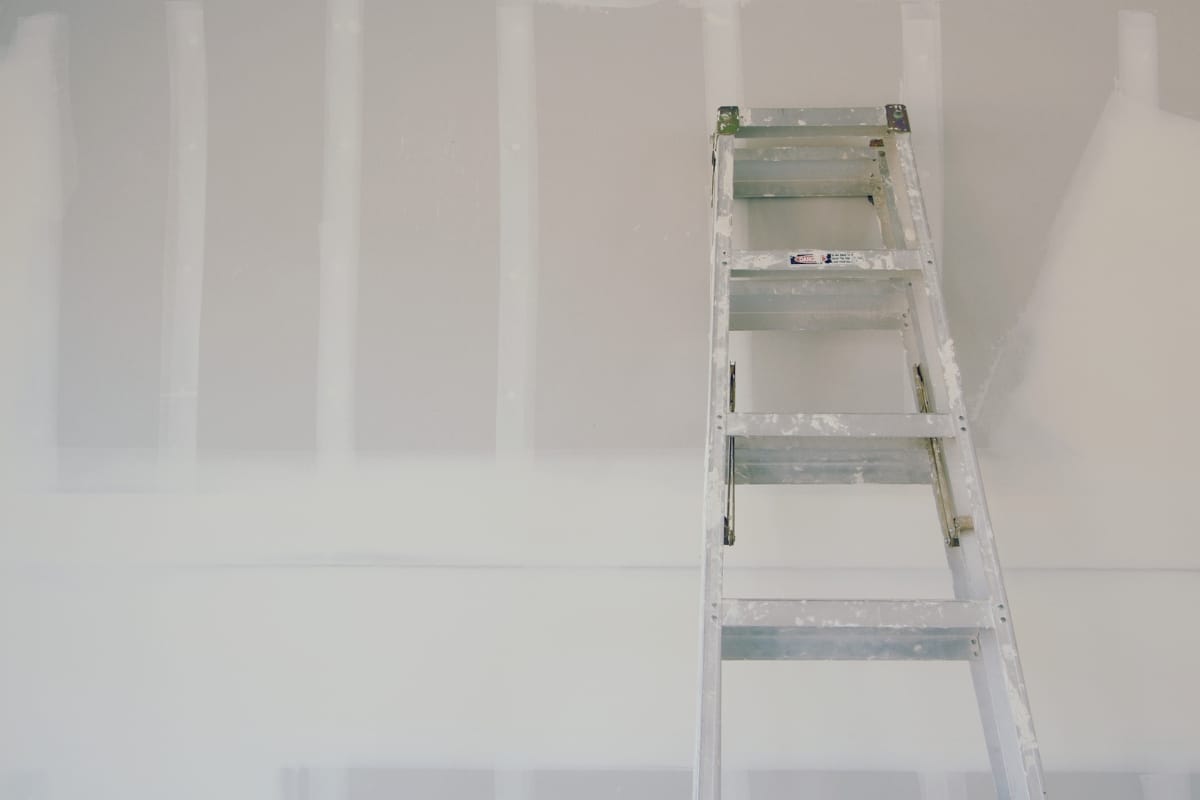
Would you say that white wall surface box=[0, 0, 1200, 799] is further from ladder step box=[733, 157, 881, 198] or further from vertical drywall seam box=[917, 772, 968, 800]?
ladder step box=[733, 157, 881, 198]

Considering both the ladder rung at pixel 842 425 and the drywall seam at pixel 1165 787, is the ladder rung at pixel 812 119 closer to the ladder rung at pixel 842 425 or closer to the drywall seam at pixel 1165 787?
the ladder rung at pixel 842 425

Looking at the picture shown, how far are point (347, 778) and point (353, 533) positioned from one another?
1.57 feet

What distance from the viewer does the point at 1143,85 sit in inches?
76.8

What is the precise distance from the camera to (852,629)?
1.35 meters

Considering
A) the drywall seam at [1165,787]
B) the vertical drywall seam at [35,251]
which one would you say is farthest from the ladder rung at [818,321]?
the vertical drywall seam at [35,251]

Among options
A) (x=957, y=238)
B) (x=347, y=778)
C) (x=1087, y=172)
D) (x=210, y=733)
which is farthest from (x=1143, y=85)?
(x=210, y=733)

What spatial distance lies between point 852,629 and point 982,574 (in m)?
0.22

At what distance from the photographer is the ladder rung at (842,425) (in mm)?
1445

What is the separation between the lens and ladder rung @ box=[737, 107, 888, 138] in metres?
1.75

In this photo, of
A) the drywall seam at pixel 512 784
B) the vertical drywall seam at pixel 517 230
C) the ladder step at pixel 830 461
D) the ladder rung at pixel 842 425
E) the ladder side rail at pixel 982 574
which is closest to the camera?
the ladder side rail at pixel 982 574

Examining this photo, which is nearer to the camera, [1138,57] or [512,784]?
[512,784]

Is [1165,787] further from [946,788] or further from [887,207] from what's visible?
[887,207]

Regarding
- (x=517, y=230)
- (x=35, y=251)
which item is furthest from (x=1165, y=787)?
(x=35, y=251)

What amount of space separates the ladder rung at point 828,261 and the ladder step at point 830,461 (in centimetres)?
30
